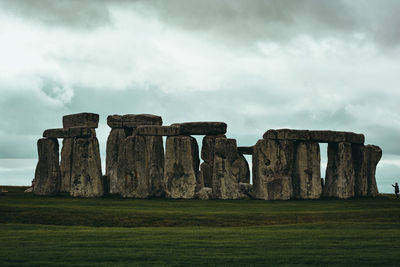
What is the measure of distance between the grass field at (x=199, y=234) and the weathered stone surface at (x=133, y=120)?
8.35 m

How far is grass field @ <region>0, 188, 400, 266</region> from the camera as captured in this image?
42.8 feet

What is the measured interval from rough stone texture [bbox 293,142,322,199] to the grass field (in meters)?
3.52

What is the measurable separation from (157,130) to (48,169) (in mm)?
6373

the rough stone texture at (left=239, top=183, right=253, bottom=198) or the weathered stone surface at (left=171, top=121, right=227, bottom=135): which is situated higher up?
the weathered stone surface at (left=171, top=121, right=227, bottom=135)

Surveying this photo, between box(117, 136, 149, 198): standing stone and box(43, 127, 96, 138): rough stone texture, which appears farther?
box(43, 127, 96, 138): rough stone texture

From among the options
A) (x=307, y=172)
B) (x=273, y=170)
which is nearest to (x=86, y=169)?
(x=273, y=170)

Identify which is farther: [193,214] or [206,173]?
[206,173]

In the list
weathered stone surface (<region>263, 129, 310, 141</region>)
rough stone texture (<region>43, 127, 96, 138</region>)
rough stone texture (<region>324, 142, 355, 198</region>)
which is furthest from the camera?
rough stone texture (<region>324, 142, 355, 198</region>)

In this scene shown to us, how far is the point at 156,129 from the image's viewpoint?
1340 inches

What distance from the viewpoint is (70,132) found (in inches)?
1353

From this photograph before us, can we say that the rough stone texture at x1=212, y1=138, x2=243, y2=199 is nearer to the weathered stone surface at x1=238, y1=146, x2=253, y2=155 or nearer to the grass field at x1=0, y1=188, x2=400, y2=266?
the grass field at x1=0, y1=188, x2=400, y2=266

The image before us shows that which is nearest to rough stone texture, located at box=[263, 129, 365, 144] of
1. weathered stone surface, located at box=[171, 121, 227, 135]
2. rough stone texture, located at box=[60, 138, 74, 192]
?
weathered stone surface, located at box=[171, 121, 227, 135]

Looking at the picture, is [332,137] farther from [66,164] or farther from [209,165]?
[66,164]

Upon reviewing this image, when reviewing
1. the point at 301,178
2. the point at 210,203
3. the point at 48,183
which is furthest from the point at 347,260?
the point at 48,183
